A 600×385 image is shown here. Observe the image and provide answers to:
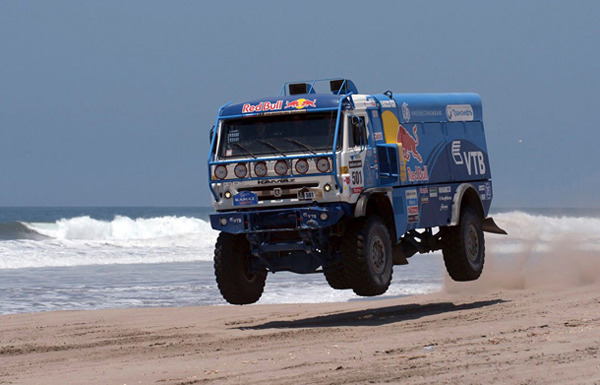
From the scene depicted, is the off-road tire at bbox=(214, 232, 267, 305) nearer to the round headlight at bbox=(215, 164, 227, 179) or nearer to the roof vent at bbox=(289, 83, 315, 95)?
the round headlight at bbox=(215, 164, 227, 179)

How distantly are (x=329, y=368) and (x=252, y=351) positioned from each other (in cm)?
203

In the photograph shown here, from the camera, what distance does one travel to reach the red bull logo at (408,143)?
51.2 feet

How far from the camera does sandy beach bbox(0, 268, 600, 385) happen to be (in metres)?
9.49

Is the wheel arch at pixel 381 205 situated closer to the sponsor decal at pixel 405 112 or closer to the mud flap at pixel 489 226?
the sponsor decal at pixel 405 112

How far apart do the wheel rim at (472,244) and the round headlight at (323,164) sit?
14.9 ft

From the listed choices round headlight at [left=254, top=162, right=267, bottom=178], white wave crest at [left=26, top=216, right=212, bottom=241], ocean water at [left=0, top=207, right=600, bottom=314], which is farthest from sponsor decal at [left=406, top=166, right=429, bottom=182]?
white wave crest at [left=26, top=216, right=212, bottom=241]

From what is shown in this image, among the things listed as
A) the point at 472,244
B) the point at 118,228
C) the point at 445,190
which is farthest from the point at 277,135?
the point at 118,228

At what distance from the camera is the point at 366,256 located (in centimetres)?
1400

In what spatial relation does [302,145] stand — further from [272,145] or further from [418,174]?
[418,174]

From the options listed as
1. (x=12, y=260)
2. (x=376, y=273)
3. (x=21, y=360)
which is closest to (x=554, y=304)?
(x=376, y=273)

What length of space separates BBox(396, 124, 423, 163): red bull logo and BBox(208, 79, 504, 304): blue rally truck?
0.10 feet

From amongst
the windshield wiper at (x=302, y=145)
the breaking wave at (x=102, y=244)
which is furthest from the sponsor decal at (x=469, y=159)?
the breaking wave at (x=102, y=244)

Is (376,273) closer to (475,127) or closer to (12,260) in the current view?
(475,127)

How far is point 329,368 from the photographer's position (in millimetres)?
9867
